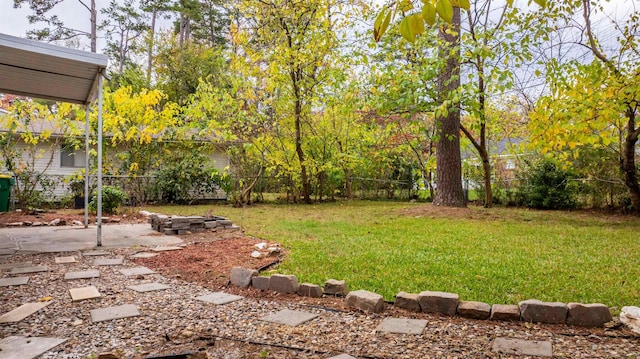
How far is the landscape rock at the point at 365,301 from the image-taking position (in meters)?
2.89

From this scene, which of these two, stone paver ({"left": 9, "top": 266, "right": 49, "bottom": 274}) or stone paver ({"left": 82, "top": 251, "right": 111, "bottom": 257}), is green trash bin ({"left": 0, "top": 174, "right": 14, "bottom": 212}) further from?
stone paver ({"left": 9, "top": 266, "right": 49, "bottom": 274})

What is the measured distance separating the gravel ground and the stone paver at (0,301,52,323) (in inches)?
2.3

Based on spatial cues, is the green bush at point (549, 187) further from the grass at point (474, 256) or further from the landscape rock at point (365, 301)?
the landscape rock at point (365, 301)

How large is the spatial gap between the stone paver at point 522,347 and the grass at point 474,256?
81 cm

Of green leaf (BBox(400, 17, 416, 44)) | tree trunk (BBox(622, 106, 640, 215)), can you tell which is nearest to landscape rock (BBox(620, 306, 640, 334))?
green leaf (BBox(400, 17, 416, 44))

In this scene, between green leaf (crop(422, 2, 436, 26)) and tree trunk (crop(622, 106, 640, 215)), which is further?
tree trunk (crop(622, 106, 640, 215))

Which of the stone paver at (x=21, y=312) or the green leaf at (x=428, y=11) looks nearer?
the green leaf at (x=428, y=11)

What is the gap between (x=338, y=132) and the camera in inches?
538

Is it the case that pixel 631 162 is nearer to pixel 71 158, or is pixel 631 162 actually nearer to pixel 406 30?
pixel 406 30

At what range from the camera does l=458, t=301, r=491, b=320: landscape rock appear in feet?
8.94

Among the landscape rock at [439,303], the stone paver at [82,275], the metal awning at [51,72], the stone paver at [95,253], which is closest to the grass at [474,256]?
the landscape rock at [439,303]

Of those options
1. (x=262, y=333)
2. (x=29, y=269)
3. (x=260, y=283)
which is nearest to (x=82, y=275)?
(x=29, y=269)

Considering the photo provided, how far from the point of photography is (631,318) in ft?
8.18

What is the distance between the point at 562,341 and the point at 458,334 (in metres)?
0.56
